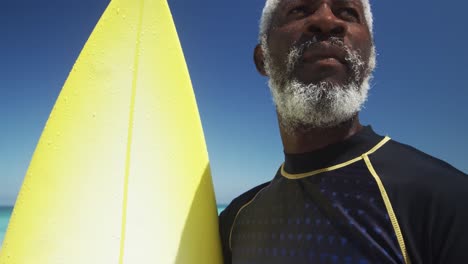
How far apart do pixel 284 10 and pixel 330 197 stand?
0.74m

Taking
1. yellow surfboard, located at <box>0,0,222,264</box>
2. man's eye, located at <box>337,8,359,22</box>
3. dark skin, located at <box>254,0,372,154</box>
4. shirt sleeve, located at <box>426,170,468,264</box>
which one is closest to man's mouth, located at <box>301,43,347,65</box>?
dark skin, located at <box>254,0,372,154</box>

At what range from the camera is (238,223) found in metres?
1.51

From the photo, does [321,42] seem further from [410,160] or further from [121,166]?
[121,166]

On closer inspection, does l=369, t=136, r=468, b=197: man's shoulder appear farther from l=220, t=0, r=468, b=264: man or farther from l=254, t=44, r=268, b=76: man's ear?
l=254, t=44, r=268, b=76: man's ear

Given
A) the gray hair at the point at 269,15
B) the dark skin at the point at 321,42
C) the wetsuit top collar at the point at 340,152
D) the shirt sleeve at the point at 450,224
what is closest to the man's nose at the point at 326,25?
the dark skin at the point at 321,42

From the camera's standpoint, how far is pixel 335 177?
1227 mm

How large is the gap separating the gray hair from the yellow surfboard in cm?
55

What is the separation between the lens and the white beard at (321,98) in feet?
4.18

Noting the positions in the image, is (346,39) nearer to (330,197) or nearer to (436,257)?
(330,197)

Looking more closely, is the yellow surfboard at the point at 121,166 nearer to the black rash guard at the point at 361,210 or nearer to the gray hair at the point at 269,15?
the black rash guard at the point at 361,210

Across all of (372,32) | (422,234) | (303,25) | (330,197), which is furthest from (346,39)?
(422,234)

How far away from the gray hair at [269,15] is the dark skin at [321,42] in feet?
0.18

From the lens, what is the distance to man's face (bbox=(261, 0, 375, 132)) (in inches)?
50.5

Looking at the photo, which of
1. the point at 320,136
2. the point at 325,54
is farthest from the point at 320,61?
the point at 320,136
